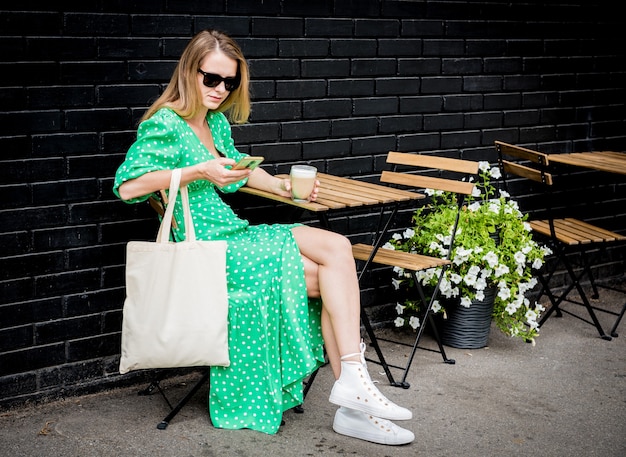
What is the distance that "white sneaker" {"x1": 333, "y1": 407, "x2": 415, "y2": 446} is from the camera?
3932mm

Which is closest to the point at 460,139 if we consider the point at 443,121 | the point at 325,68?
the point at 443,121

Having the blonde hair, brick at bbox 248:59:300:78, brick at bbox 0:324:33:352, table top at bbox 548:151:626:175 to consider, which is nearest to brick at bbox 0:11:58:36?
the blonde hair

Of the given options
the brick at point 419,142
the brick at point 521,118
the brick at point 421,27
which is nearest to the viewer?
the brick at point 421,27

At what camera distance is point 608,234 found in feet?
18.7

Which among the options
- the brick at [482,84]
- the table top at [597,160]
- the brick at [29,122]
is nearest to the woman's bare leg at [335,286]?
the brick at [29,122]

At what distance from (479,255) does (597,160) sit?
146 centimetres

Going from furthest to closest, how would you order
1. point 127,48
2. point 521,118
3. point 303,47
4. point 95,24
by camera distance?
1. point 521,118
2. point 303,47
3. point 127,48
4. point 95,24

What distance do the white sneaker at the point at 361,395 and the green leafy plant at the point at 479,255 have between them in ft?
4.25

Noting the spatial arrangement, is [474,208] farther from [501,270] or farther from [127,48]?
[127,48]

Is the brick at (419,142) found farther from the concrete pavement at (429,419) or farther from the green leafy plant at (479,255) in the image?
the concrete pavement at (429,419)

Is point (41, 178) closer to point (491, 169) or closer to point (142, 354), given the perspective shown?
point (142, 354)

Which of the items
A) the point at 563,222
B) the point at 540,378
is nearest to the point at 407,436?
the point at 540,378

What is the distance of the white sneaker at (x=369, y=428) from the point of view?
155 inches

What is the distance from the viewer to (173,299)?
374 centimetres
